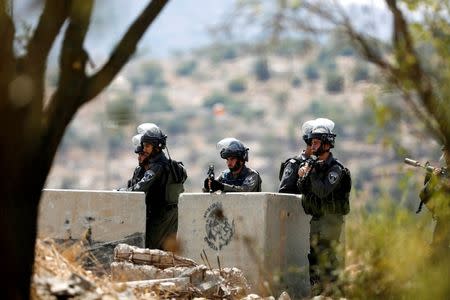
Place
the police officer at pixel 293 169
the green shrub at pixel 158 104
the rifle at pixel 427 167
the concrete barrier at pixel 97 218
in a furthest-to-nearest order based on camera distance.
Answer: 1. the green shrub at pixel 158 104
2. the concrete barrier at pixel 97 218
3. the police officer at pixel 293 169
4. the rifle at pixel 427 167

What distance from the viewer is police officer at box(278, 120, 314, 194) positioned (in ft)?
50.8

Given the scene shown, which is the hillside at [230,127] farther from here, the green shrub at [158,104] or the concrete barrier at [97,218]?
the concrete barrier at [97,218]

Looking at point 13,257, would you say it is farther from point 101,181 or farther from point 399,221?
point 101,181

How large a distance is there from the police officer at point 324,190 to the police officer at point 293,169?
0.52 feet

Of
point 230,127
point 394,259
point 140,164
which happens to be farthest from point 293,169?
point 230,127

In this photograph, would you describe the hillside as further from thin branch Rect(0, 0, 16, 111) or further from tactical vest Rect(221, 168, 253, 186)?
thin branch Rect(0, 0, 16, 111)

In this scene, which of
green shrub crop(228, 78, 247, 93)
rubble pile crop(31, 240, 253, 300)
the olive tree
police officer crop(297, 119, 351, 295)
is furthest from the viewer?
green shrub crop(228, 78, 247, 93)

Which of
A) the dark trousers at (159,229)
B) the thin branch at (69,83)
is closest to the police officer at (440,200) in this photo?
the thin branch at (69,83)

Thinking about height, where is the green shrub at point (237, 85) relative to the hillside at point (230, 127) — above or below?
above

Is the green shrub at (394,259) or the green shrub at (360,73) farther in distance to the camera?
the green shrub at (394,259)

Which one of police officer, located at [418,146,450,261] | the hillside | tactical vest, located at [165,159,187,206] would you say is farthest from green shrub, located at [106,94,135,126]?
the hillside

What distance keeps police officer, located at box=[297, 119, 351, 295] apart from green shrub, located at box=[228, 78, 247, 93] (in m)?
177

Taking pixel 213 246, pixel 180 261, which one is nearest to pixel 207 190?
pixel 213 246

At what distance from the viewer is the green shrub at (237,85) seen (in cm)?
19350
